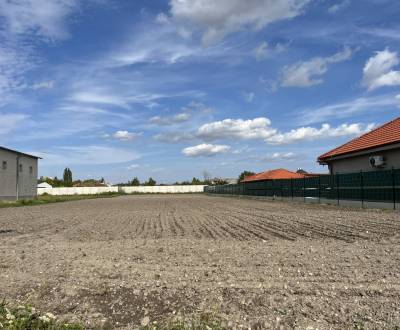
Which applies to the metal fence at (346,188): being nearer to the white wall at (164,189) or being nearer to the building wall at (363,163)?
the building wall at (363,163)

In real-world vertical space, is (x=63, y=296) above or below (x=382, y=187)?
below

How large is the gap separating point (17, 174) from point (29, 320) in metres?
45.4

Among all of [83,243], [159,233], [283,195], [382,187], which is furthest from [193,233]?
[283,195]

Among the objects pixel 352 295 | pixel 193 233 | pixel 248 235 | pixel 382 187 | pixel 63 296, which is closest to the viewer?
pixel 352 295

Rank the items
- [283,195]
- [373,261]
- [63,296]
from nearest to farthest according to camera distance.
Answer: [63,296] < [373,261] < [283,195]

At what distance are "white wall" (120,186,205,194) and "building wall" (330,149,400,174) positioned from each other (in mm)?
82657

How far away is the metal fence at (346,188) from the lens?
63.3 ft

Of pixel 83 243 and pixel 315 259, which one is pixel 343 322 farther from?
pixel 83 243

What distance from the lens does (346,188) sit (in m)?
23.5

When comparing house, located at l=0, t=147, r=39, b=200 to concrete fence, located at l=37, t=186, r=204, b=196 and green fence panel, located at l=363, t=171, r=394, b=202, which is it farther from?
concrete fence, located at l=37, t=186, r=204, b=196

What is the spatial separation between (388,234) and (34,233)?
376 inches

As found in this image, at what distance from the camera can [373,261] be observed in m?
7.00

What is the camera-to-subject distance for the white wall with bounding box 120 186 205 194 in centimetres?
10894

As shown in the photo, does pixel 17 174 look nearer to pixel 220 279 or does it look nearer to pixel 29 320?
pixel 220 279
